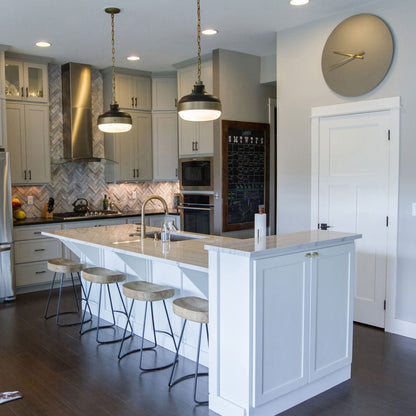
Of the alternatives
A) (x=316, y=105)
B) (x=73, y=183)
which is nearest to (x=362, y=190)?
(x=316, y=105)

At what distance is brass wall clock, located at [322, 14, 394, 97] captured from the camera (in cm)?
405

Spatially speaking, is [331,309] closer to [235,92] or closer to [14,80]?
[235,92]

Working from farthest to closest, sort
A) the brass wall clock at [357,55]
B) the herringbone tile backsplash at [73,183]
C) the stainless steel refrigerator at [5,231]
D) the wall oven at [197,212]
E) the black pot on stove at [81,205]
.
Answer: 1. the black pot on stove at [81,205]
2. the herringbone tile backsplash at [73,183]
3. the wall oven at [197,212]
4. the stainless steel refrigerator at [5,231]
5. the brass wall clock at [357,55]

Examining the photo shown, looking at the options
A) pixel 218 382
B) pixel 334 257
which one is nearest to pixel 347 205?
pixel 334 257

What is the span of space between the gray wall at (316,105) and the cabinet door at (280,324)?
64.8 inches

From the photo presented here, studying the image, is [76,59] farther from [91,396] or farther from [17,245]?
[91,396]

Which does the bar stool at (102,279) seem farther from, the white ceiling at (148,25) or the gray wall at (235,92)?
the white ceiling at (148,25)

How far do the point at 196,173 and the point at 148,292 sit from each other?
301cm

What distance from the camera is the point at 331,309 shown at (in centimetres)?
302

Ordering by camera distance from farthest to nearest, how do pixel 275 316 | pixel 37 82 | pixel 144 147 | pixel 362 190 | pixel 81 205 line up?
1. pixel 144 147
2. pixel 81 205
3. pixel 37 82
4. pixel 362 190
5. pixel 275 316

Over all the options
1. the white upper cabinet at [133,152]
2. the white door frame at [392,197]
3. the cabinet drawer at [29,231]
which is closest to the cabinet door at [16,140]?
the cabinet drawer at [29,231]

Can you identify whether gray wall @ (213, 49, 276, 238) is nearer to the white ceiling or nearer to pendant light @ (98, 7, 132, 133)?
the white ceiling

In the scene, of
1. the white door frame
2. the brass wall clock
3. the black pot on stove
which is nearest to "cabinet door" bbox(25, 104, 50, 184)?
the black pot on stove

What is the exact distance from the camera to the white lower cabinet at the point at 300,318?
2.59 m
